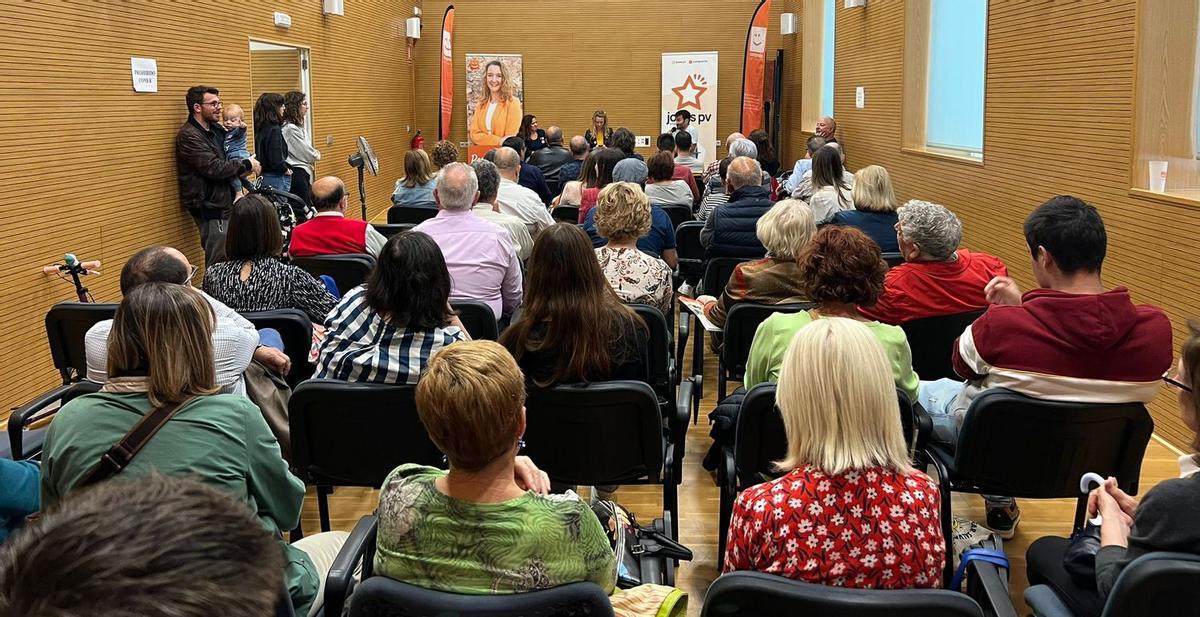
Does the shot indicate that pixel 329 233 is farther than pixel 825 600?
Yes

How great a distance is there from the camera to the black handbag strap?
2064mm

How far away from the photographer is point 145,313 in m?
2.25

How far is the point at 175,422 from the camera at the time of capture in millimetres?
2143

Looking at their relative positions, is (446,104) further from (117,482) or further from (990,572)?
(117,482)

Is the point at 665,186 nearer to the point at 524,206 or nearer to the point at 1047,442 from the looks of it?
the point at 524,206

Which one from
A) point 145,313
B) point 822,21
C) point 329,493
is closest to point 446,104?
point 822,21

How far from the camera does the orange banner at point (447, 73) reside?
14.2m

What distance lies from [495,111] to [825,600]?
13.8m

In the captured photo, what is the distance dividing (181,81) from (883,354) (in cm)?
665

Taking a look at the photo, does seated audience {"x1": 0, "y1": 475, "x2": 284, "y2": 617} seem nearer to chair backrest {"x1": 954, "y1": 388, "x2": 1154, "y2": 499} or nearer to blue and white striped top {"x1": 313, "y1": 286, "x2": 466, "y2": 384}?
blue and white striped top {"x1": 313, "y1": 286, "x2": 466, "y2": 384}

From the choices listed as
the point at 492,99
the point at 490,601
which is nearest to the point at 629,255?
the point at 490,601

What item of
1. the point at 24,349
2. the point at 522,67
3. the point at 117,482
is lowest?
the point at 24,349

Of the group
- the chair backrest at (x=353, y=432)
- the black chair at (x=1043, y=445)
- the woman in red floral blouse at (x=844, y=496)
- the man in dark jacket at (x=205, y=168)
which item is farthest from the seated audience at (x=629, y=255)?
the man in dark jacket at (x=205, y=168)

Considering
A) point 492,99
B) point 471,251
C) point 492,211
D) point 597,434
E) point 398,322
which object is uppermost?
point 492,99
